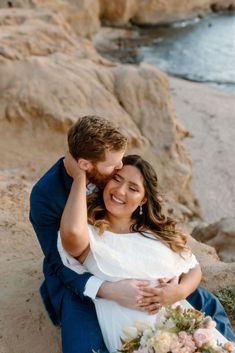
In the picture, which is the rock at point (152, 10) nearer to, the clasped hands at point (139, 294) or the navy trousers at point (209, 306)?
the navy trousers at point (209, 306)

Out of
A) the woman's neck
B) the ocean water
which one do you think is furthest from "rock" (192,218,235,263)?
the ocean water

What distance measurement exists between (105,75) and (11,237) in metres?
4.64

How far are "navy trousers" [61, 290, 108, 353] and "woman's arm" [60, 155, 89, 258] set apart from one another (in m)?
0.50

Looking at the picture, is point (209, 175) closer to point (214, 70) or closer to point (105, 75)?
point (105, 75)

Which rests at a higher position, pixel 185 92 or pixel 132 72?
pixel 132 72

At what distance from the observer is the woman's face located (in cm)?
360

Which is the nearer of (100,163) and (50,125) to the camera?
(100,163)

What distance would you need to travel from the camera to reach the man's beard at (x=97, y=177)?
3447 mm

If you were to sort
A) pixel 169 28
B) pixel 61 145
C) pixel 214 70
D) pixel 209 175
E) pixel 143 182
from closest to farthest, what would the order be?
pixel 143 182 → pixel 61 145 → pixel 209 175 → pixel 214 70 → pixel 169 28

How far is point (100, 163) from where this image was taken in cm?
339

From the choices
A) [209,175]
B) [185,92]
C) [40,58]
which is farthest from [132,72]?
[185,92]

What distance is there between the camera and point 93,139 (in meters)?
3.28

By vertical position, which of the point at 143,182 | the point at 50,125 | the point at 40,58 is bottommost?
the point at 50,125

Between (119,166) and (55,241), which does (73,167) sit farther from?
(55,241)
